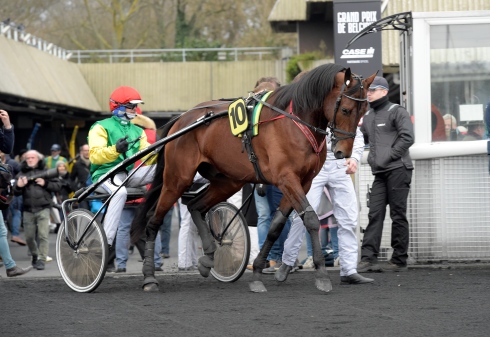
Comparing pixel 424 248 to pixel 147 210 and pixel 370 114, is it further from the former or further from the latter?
pixel 147 210

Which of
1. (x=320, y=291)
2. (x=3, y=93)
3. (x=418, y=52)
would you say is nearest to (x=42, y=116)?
(x=3, y=93)

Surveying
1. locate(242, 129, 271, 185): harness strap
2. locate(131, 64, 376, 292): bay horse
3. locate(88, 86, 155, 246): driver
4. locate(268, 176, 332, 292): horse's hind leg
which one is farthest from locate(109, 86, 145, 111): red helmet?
locate(268, 176, 332, 292): horse's hind leg

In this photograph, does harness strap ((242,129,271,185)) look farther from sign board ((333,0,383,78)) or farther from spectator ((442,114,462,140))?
sign board ((333,0,383,78))

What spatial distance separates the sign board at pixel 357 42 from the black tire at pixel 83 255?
483 centimetres

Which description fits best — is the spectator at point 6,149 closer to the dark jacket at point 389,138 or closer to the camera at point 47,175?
the camera at point 47,175

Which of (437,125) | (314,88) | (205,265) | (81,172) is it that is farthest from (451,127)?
(81,172)

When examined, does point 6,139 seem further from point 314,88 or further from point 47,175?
point 47,175

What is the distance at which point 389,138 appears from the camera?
10.0 m

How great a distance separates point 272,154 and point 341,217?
109 centimetres

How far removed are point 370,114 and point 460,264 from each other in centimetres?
177

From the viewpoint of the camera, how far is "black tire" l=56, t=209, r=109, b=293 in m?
8.52

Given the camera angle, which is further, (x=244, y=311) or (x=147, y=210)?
(x=147, y=210)

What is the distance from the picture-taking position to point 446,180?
411 inches

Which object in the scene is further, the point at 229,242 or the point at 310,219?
the point at 229,242
